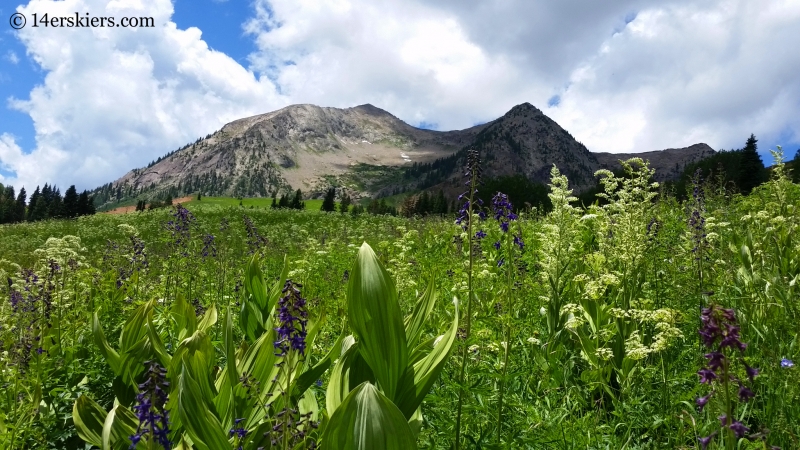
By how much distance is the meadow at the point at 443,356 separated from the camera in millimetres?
2188

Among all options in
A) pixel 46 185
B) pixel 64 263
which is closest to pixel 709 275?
pixel 64 263

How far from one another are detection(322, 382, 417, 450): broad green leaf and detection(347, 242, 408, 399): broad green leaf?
51cm

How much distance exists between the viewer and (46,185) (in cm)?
14038

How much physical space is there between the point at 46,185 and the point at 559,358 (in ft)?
573

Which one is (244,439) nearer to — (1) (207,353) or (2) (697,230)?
(1) (207,353)

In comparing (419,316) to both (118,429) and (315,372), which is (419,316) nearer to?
(315,372)

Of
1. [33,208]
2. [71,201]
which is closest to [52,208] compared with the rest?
[71,201]

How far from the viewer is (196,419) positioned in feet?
7.57

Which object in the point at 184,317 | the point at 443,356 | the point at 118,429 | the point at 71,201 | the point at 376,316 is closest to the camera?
the point at 376,316

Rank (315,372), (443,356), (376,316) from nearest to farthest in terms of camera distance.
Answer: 1. (376,316)
2. (443,356)
3. (315,372)

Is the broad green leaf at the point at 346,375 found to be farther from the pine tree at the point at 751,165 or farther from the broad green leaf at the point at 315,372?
the pine tree at the point at 751,165

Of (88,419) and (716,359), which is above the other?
(716,359)

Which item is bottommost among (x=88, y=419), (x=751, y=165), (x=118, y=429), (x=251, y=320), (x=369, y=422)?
(x=88, y=419)

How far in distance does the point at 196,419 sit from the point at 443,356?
127 cm
